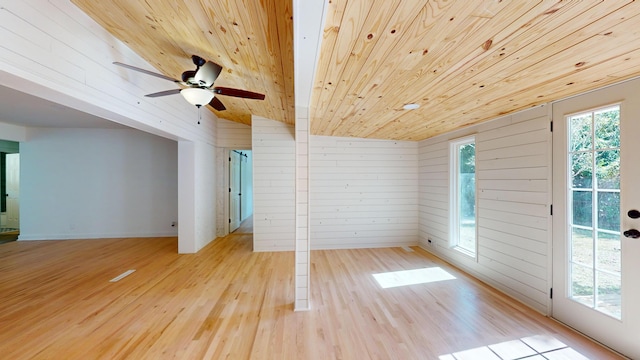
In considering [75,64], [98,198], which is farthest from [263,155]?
[98,198]

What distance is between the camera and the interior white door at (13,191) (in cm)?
577

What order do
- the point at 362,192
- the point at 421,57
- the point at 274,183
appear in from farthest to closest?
the point at 362,192
the point at 274,183
the point at 421,57

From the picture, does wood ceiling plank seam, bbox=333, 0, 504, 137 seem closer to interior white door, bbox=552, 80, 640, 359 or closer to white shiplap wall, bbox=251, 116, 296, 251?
interior white door, bbox=552, 80, 640, 359

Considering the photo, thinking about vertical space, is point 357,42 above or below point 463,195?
above

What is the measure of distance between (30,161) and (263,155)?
17.6 ft

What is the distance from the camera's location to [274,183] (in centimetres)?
459

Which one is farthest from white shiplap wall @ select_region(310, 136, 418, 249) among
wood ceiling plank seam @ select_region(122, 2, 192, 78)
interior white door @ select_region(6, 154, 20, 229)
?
interior white door @ select_region(6, 154, 20, 229)

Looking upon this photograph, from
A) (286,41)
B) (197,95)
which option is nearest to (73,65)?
(197,95)

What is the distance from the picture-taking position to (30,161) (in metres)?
5.09

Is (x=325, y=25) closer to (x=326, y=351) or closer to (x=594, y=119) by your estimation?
(x=326, y=351)

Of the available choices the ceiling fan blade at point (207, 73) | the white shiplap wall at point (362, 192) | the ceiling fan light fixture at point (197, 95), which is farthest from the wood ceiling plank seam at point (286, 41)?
the white shiplap wall at point (362, 192)

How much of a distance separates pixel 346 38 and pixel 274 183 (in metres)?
3.47

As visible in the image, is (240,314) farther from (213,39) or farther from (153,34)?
(153,34)

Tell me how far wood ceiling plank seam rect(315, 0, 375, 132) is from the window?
2544mm
